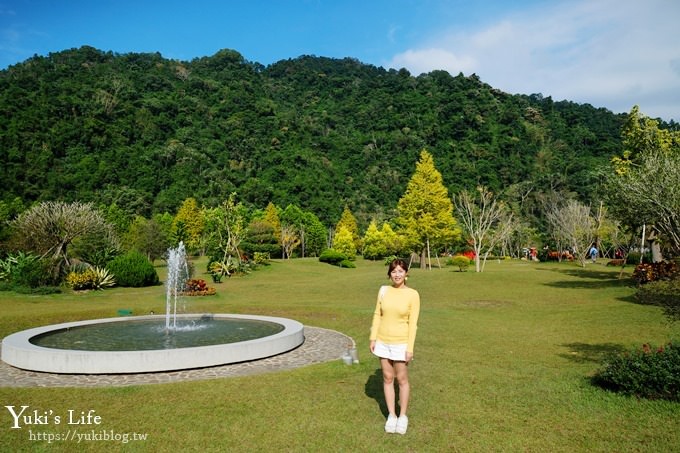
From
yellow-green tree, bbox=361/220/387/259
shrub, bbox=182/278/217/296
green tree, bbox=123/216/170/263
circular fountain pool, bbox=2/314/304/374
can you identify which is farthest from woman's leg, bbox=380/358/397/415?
yellow-green tree, bbox=361/220/387/259

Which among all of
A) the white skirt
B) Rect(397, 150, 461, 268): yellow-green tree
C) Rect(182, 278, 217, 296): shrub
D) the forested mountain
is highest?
the forested mountain

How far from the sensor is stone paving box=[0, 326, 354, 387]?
7918mm

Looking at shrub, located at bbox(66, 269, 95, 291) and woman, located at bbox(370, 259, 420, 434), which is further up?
woman, located at bbox(370, 259, 420, 434)

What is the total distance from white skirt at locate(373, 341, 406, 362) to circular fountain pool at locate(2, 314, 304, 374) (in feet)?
14.9

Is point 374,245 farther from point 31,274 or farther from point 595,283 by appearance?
point 31,274

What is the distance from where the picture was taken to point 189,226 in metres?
59.2

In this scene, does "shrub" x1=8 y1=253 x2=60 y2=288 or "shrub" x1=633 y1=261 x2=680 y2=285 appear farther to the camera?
"shrub" x1=8 y1=253 x2=60 y2=288

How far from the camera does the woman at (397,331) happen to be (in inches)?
216

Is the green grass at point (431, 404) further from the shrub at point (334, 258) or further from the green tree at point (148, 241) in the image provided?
the green tree at point (148, 241)

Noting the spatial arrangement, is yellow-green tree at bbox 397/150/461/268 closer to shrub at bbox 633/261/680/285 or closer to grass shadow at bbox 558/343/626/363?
shrub at bbox 633/261/680/285

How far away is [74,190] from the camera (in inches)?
2544

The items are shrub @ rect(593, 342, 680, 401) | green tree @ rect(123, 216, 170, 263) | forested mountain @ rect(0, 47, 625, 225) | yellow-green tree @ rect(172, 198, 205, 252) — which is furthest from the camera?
forested mountain @ rect(0, 47, 625, 225)

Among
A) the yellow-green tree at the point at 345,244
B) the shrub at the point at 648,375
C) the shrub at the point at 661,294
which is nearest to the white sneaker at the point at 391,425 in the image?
the shrub at the point at 648,375

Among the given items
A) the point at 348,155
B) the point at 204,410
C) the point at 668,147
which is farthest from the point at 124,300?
the point at 348,155
